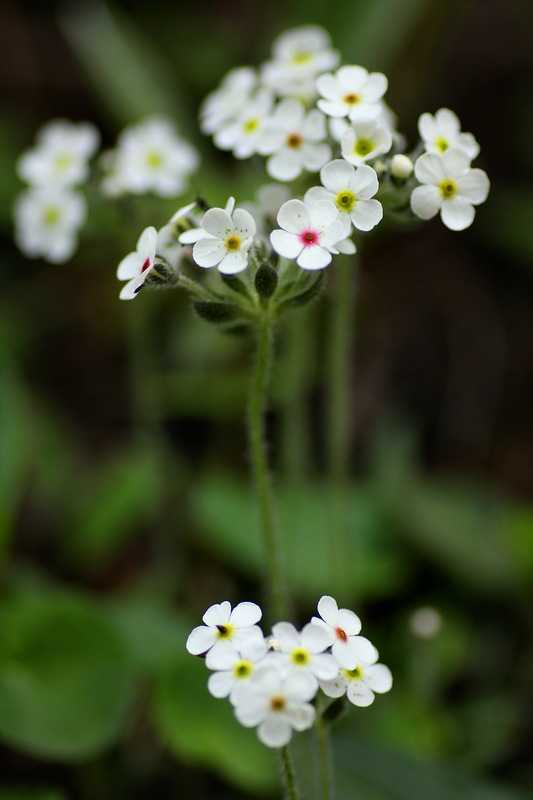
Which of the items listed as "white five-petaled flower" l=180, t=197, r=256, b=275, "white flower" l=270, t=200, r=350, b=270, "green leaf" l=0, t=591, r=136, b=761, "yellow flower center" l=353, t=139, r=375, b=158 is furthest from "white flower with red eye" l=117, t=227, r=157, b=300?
"green leaf" l=0, t=591, r=136, b=761

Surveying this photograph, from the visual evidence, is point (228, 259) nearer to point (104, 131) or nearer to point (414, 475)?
point (414, 475)

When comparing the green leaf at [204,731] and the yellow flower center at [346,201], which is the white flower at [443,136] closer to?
the yellow flower center at [346,201]

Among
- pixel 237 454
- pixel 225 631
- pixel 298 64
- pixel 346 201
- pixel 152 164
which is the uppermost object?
pixel 298 64

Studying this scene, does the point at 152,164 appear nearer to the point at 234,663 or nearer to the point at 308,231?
the point at 308,231

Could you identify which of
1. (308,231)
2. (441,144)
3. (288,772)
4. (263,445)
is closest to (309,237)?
(308,231)

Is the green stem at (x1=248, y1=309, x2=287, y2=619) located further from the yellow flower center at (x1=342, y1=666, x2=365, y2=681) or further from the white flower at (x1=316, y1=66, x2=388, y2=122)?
the yellow flower center at (x1=342, y1=666, x2=365, y2=681)

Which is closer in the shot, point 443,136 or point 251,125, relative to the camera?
point 443,136

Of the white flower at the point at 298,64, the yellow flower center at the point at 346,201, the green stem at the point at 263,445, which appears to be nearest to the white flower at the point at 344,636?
the green stem at the point at 263,445
